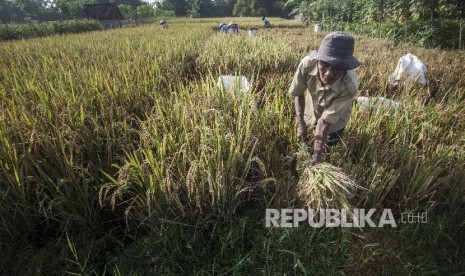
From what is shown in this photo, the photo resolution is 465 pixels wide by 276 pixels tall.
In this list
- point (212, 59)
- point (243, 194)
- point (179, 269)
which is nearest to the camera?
point (179, 269)

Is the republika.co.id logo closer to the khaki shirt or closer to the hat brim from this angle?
the khaki shirt

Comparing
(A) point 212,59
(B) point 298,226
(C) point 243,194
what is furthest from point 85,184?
(A) point 212,59

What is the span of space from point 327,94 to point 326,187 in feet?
2.37

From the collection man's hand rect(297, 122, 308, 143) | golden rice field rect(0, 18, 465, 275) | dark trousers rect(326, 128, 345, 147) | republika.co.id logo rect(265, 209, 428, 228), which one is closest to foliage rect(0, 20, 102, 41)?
golden rice field rect(0, 18, 465, 275)

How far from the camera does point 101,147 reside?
1.85 meters

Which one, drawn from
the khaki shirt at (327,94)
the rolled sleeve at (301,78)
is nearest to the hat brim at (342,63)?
the khaki shirt at (327,94)

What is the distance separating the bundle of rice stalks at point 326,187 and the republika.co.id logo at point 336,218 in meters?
0.05

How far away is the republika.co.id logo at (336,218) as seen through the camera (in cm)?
149

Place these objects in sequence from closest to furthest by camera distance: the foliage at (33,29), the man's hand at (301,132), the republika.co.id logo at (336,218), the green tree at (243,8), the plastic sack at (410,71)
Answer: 1. the republika.co.id logo at (336,218)
2. the man's hand at (301,132)
3. the plastic sack at (410,71)
4. the foliage at (33,29)
5. the green tree at (243,8)

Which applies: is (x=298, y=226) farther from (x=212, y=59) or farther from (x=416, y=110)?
(x=212, y=59)

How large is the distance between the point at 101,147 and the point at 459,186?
2.45m

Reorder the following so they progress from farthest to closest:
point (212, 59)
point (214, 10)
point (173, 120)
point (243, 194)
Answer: point (214, 10), point (212, 59), point (173, 120), point (243, 194)

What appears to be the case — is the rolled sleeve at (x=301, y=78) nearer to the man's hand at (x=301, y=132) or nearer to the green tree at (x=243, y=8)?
the man's hand at (x=301, y=132)

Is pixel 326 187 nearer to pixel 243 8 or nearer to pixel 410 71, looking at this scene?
pixel 410 71
